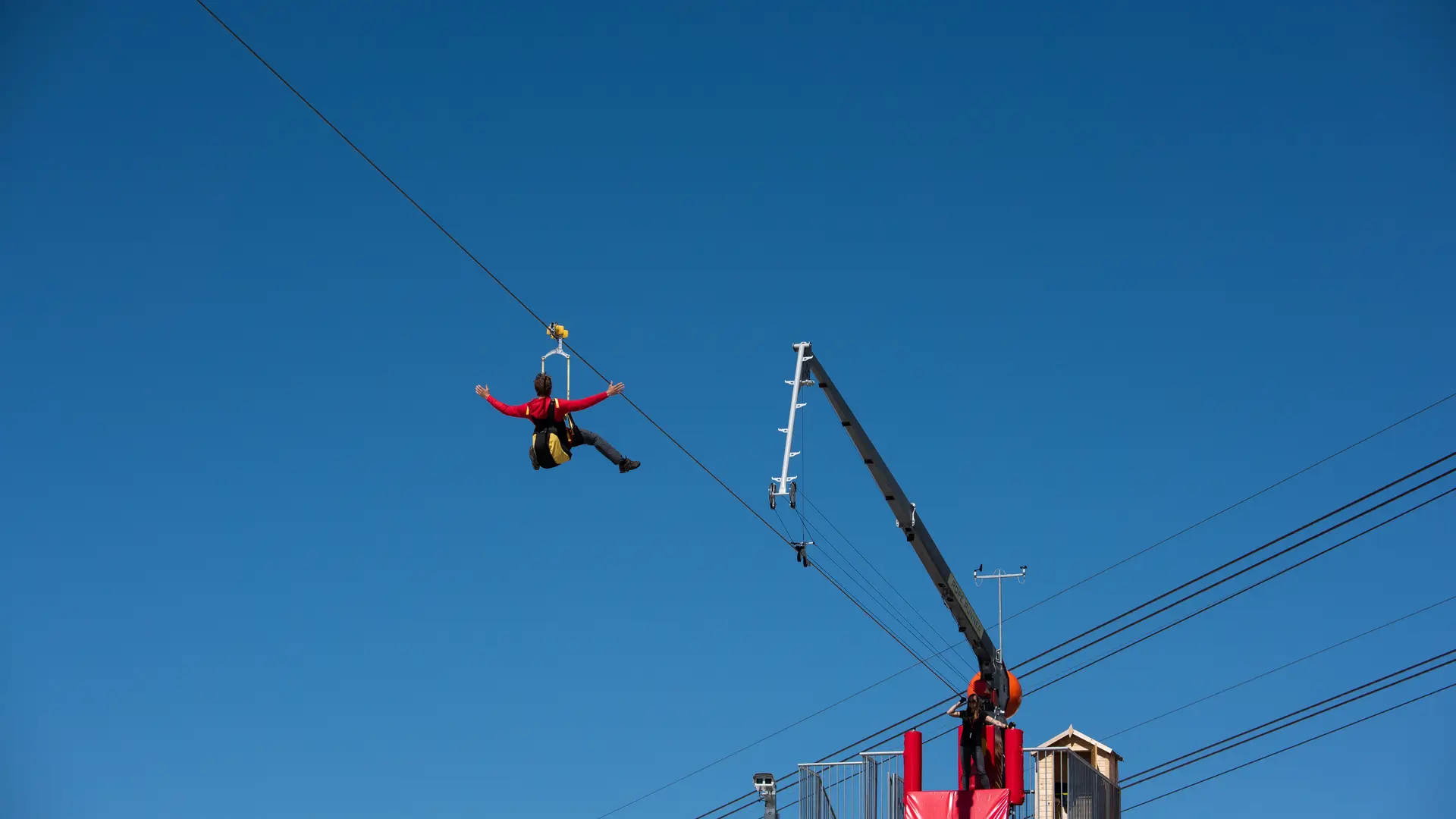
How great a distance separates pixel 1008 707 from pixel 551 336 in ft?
52.7

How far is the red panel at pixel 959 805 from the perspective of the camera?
920 inches

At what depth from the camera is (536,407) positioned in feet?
55.7

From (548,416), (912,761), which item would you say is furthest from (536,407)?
(912,761)

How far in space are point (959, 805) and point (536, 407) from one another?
1037 centimetres

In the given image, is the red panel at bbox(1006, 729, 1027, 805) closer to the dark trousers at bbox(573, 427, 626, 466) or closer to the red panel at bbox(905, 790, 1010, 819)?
the red panel at bbox(905, 790, 1010, 819)

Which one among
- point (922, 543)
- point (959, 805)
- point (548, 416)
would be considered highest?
point (922, 543)

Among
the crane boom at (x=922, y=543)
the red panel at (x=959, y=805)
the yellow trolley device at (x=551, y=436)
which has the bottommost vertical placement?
the red panel at (x=959, y=805)

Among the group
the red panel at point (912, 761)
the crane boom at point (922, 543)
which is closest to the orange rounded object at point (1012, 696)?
the crane boom at point (922, 543)

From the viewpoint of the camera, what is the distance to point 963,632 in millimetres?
29547

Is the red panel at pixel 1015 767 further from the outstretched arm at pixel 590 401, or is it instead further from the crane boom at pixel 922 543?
the outstretched arm at pixel 590 401

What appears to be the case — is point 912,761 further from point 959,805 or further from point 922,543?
point 922,543

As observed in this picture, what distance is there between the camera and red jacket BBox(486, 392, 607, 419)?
1697cm

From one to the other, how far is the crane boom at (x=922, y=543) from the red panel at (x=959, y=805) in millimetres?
4912

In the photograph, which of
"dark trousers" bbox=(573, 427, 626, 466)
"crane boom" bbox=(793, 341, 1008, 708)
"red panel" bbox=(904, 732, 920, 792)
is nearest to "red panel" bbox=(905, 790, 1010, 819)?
"red panel" bbox=(904, 732, 920, 792)
